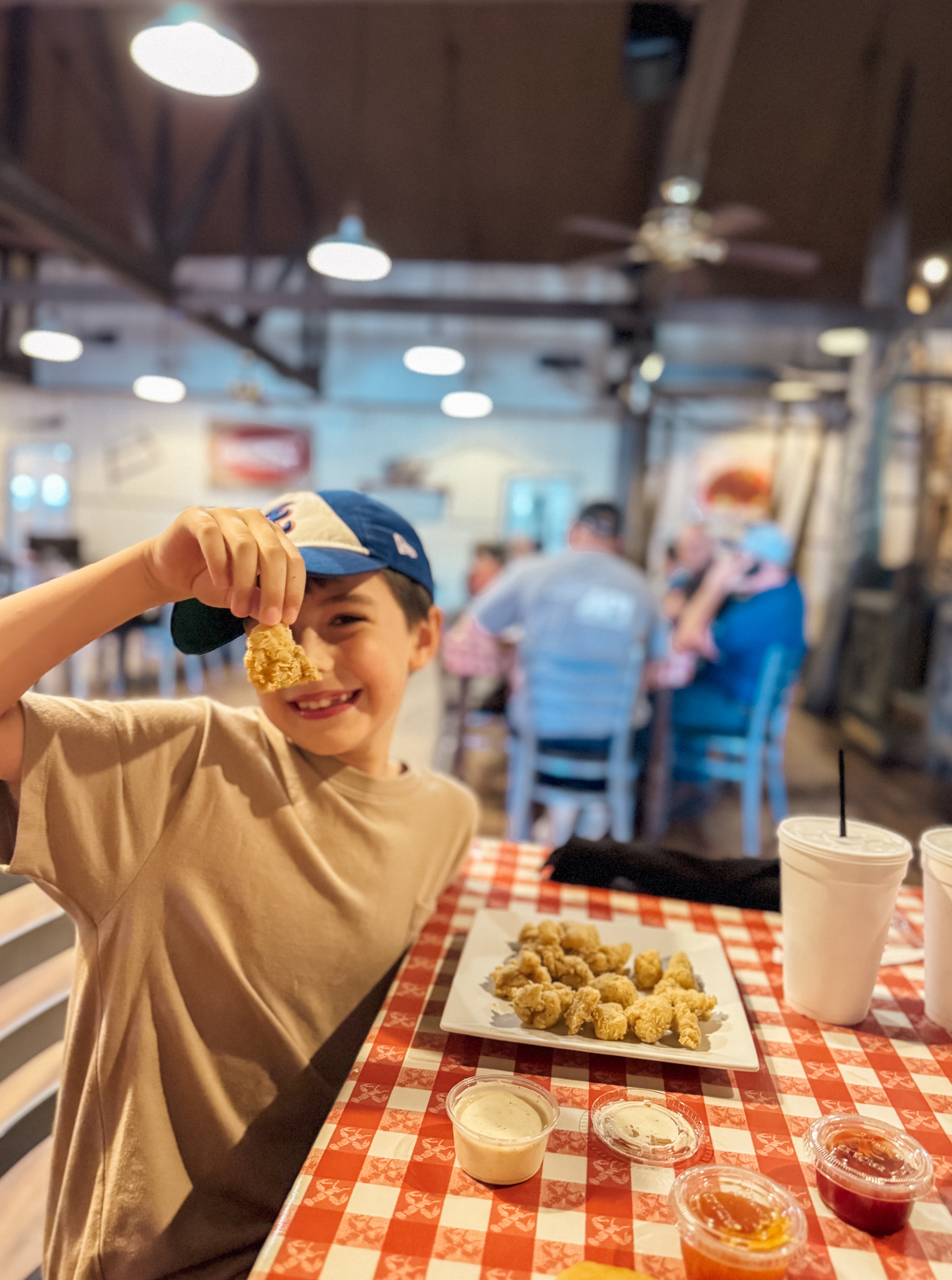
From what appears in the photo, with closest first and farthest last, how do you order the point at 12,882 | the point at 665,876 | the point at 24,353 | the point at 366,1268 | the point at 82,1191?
the point at 366,1268 < the point at 82,1191 < the point at 12,882 < the point at 665,876 < the point at 24,353

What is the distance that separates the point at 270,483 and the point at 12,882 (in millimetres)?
10211

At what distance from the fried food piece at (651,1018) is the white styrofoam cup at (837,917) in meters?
0.21

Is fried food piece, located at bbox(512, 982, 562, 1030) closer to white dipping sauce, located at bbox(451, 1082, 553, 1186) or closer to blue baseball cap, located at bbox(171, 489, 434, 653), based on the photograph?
white dipping sauce, located at bbox(451, 1082, 553, 1186)

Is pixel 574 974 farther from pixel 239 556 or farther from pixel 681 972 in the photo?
pixel 239 556

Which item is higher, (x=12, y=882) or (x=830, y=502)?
(x=830, y=502)

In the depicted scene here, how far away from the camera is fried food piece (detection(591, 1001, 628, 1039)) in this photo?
92cm

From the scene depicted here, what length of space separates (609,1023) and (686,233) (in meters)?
5.36

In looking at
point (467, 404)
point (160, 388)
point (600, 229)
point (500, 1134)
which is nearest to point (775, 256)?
point (600, 229)

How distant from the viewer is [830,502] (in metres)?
10.1

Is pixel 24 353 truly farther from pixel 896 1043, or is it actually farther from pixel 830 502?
pixel 896 1043

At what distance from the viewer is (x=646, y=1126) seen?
0.81 meters

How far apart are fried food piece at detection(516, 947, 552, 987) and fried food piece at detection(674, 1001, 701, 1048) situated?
0.51 feet

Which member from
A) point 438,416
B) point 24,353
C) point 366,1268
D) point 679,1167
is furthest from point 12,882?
point 24,353

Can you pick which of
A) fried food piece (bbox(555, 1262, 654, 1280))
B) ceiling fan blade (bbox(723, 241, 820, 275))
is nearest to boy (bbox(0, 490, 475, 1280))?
fried food piece (bbox(555, 1262, 654, 1280))
